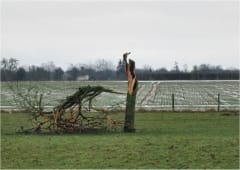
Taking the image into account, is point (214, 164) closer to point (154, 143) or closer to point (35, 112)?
point (154, 143)

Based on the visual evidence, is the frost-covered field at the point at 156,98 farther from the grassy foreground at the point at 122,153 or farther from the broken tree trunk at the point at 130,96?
the grassy foreground at the point at 122,153

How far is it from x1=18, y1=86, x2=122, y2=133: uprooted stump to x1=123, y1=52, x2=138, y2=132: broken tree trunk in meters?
0.51

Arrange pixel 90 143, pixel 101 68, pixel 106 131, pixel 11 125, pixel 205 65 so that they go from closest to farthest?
pixel 90 143 → pixel 106 131 → pixel 11 125 → pixel 101 68 → pixel 205 65

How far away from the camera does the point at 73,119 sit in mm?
18203

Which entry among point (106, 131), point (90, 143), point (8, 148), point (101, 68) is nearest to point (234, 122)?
point (106, 131)

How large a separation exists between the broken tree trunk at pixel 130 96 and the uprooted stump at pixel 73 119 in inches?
20.2

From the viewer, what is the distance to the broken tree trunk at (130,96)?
18656 millimetres

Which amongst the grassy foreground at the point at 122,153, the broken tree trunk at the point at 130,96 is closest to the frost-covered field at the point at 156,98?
the broken tree trunk at the point at 130,96

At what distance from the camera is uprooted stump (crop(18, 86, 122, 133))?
18.1m

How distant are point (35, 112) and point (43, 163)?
8168mm

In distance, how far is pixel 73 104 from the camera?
18.8 meters

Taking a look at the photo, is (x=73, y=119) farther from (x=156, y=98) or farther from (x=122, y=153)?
(x=156, y=98)

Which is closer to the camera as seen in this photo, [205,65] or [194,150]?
[194,150]

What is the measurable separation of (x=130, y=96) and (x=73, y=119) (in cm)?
224
